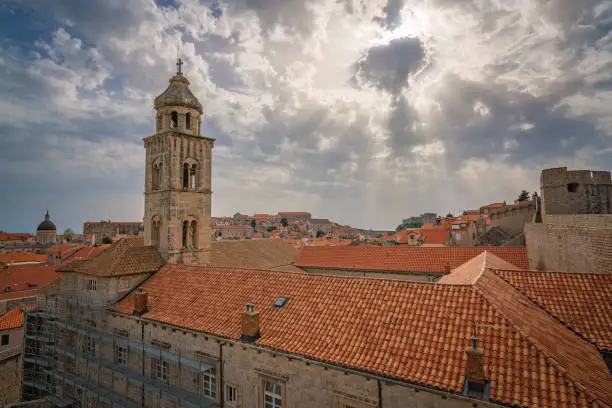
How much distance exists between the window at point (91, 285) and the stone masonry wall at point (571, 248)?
23485mm

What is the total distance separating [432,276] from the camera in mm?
23750

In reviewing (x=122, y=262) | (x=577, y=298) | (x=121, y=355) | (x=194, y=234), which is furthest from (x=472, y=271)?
(x=122, y=262)

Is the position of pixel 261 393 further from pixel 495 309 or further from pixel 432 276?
pixel 432 276

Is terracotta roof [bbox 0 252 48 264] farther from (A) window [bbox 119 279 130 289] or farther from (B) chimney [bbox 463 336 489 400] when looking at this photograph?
(B) chimney [bbox 463 336 489 400]

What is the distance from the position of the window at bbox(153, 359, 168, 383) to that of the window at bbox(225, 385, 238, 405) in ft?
12.2

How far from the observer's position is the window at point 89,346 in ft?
55.0

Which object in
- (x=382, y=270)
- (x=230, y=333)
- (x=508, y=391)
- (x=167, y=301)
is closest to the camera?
(x=508, y=391)

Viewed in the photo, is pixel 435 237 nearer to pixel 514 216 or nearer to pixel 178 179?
pixel 514 216

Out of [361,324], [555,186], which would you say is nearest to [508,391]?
[361,324]

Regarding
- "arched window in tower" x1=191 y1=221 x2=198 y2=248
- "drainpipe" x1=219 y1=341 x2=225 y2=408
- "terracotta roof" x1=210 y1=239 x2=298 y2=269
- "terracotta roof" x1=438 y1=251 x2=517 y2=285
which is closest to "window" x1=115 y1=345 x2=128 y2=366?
"drainpipe" x1=219 y1=341 x2=225 y2=408

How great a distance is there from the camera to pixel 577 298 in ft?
36.0

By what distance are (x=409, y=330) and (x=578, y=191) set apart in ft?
54.8

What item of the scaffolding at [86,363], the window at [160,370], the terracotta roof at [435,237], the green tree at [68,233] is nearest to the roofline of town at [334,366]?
the scaffolding at [86,363]

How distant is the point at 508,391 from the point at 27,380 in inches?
1091
